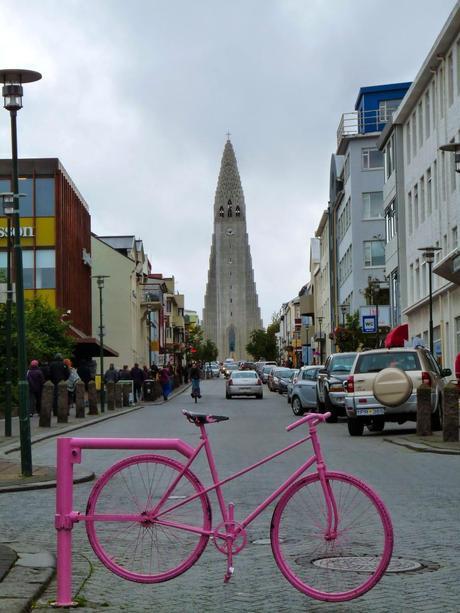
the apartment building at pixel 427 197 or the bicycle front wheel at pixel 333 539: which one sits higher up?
the apartment building at pixel 427 197

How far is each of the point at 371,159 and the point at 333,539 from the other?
72574 mm

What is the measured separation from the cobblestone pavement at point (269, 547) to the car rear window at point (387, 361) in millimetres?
4887

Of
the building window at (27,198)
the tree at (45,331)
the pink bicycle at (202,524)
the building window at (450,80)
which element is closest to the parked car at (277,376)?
the building window at (27,198)

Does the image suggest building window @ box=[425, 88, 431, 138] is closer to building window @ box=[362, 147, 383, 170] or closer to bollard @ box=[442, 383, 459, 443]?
building window @ box=[362, 147, 383, 170]

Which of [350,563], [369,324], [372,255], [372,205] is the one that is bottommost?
[350,563]

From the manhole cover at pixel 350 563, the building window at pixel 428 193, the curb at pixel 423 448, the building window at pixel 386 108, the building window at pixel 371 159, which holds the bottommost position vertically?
the curb at pixel 423 448

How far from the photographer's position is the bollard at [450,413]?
1980 cm

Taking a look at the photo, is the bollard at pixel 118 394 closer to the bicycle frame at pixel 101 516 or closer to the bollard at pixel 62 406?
the bollard at pixel 62 406

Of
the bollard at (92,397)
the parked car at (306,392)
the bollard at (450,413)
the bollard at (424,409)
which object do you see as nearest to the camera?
the bollard at (450,413)

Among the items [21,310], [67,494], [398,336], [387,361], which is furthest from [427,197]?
[67,494]

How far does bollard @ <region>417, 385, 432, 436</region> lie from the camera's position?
2197cm

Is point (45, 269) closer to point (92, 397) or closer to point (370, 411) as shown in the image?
point (92, 397)

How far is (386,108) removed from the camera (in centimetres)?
7556

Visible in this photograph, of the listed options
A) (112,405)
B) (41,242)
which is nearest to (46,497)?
(112,405)
